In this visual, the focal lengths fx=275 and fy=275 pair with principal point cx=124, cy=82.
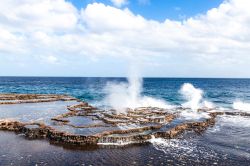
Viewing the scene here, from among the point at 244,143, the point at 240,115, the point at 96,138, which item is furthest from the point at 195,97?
the point at 96,138

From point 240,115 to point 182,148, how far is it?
29.1 meters

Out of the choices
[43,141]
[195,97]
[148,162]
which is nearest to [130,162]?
[148,162]

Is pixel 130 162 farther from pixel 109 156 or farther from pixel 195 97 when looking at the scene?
pixel 195 97

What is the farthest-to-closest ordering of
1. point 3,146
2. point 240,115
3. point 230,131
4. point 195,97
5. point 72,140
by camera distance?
point 195,97
point 240,115
point 230,131
point 72,140
point 3,146

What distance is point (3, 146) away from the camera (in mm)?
27484

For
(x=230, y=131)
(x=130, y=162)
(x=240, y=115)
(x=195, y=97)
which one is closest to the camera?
(x=130, y=162)

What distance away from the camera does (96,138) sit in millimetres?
29672

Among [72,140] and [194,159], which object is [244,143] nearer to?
[194,159]

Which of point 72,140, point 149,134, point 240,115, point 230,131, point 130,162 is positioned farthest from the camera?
point 240,115

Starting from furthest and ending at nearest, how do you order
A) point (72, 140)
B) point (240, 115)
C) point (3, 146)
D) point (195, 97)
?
point (195, 97) → point (240, 115) → point (72, 140) → point (3, 146)

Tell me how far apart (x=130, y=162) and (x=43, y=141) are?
11.1m

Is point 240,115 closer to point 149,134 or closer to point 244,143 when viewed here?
point 244,143

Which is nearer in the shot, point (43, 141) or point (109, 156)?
point (109, 156)

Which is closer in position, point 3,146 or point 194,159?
point 194,159
